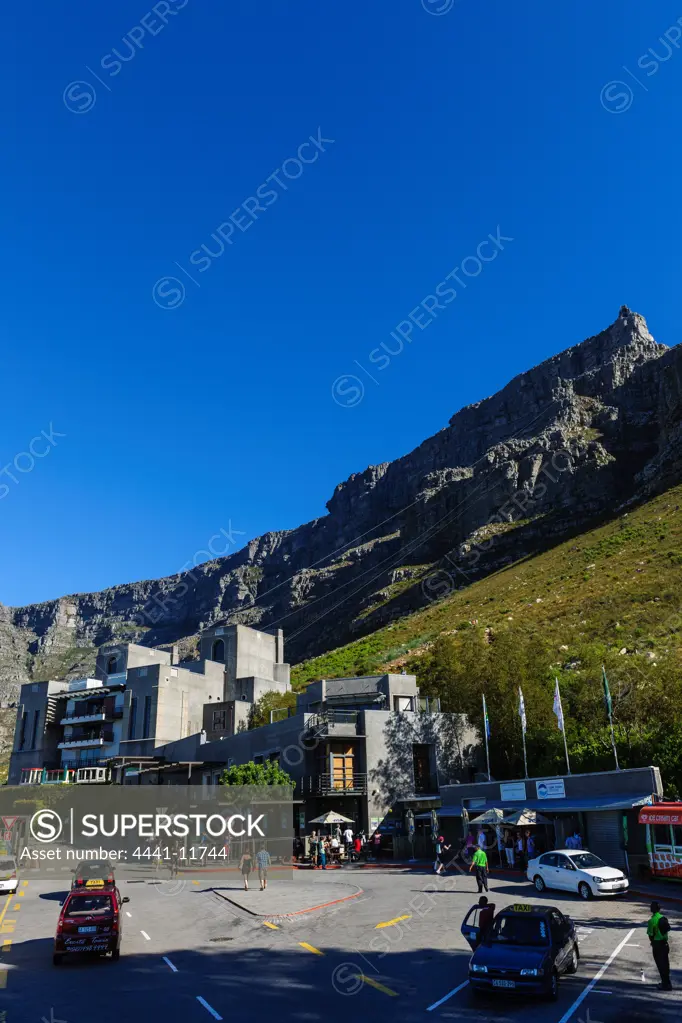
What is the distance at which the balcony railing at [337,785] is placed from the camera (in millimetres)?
42156

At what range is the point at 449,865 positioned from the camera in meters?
32.8

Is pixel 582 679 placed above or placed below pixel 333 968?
above

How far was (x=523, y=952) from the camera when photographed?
12586 mm

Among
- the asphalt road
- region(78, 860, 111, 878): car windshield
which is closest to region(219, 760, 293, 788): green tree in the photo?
the asphalt road

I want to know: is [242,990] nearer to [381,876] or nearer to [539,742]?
[381,876]

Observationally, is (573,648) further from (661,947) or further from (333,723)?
(661,947)

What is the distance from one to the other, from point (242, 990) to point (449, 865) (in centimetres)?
2203

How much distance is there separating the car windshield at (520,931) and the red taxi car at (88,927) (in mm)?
8418

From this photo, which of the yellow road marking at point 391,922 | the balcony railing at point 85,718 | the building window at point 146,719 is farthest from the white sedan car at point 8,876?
the balcony railing at point 85,718

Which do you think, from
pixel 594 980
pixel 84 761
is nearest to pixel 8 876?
pixel 594 980

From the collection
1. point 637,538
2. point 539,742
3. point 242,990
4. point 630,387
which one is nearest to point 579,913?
point 242,990

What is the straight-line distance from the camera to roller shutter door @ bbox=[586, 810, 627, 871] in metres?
27.7

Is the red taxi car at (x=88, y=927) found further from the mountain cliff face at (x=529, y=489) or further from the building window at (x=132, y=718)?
the mountain cliff face at (x=529, y=489)

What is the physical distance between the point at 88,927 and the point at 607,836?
2039cm
